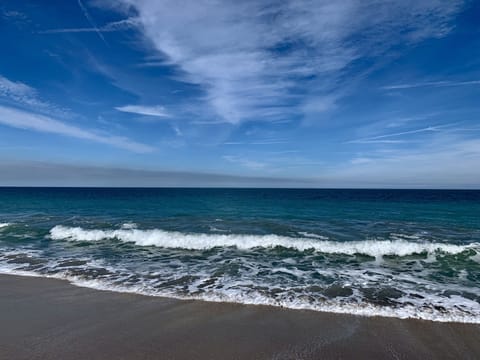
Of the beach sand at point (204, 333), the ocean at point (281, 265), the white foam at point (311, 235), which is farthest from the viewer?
the white foam at point (311, 235)

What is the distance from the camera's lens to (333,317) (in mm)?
Result: 5926

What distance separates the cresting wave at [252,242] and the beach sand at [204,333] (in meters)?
6.65

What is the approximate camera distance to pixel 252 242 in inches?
542

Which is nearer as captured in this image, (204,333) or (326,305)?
(204,333)

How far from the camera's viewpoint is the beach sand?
15.1 ft

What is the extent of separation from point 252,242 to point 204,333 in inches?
341

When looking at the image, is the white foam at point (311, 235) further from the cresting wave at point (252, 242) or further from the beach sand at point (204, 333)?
the beach sand at point (204, 333)

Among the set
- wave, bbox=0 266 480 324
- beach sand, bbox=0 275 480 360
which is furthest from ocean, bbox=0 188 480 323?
beach sand, bbox=0 275 480 360

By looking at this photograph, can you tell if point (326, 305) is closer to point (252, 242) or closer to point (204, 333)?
point (204, 333)

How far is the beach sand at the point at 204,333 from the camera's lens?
460 centimetres

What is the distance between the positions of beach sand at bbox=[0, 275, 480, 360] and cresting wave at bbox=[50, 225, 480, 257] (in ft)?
21.8

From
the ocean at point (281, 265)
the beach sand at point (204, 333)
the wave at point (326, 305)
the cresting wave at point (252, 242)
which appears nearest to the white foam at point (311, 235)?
the ocean at point (281, 265)

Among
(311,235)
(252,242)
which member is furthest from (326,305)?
(311,235)

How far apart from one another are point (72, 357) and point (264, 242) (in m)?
10.2
